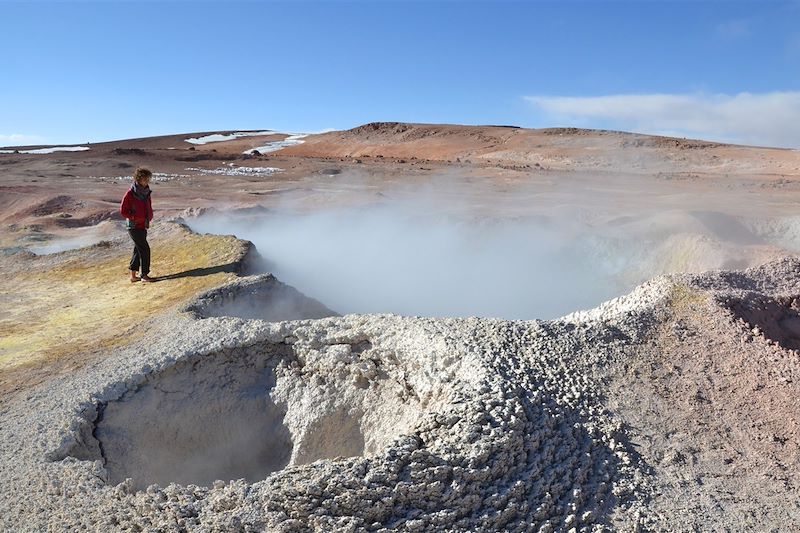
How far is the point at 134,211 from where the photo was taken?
22.7ft

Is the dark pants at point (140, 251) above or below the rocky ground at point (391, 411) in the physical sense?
above

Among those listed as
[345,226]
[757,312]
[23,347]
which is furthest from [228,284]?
[345,226]

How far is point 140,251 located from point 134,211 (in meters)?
0.42

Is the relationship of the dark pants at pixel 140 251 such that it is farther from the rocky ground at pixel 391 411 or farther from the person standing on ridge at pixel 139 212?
the rocky ground at pixel 391 411

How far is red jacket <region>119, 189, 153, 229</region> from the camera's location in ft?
22.6

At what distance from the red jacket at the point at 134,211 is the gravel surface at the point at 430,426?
1943 millimetres

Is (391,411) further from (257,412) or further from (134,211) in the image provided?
(134,211)

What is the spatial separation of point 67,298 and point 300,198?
9.70m

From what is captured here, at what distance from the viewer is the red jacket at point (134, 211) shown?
690 centimetres

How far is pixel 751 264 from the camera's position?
8.05m

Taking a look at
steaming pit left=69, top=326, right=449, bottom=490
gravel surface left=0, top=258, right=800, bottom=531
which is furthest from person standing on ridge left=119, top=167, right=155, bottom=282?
steaming pit left=69, top=326, right=449, bottom=490

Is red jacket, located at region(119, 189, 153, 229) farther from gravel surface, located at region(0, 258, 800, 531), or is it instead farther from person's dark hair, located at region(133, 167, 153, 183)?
gravel surface, located at region(0, 258, 800, 531)

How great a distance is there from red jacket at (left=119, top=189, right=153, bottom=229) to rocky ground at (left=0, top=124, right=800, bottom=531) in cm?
67

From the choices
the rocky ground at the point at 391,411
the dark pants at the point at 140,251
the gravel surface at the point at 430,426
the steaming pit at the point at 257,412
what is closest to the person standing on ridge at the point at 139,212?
the dark pants at the point at 140,251
